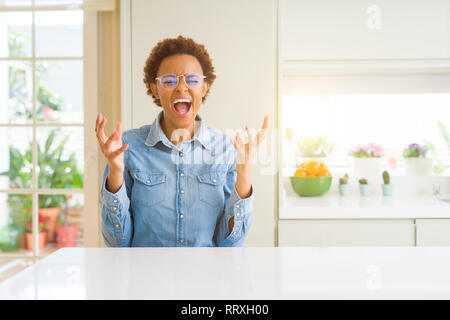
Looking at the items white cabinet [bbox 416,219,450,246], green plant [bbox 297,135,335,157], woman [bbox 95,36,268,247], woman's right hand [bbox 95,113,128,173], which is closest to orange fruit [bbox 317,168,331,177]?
green plant [bbox 297,135,335,157]

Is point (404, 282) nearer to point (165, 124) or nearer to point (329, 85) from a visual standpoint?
point (165, 124)

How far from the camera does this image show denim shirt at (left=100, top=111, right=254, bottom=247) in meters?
1.25

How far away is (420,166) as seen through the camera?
2.43 meters

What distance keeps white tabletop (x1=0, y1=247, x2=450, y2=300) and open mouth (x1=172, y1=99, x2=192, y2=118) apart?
1.96ft

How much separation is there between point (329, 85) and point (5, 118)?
1.89 meters

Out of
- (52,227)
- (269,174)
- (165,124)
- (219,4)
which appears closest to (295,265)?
(165,124)

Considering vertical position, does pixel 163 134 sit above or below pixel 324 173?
above

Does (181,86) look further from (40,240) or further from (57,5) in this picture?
(40,240)

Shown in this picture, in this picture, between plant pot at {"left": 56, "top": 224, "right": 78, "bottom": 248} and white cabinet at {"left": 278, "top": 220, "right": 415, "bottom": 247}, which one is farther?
plant pot at {"left": 56, "top": 224, "right": 78, "bottom": 248}

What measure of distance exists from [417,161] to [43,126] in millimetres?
2193

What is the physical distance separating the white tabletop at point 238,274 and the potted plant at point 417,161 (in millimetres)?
1731

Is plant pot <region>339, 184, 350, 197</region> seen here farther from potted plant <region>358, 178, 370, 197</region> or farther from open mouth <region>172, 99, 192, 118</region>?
open mouth <region>172, 99, 192, 118</region>

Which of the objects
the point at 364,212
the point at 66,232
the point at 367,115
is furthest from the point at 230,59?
the point at 66,232

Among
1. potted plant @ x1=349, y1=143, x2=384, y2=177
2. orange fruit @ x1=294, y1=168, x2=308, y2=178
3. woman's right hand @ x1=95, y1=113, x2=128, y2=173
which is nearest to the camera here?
woman's right hand @ x1=95, y1=113, x2=128, y2=173
